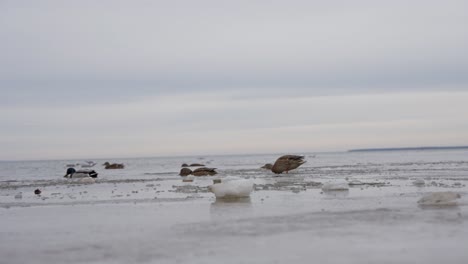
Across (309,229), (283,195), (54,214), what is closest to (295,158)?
(283,195)

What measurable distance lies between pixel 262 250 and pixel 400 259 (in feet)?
7.12

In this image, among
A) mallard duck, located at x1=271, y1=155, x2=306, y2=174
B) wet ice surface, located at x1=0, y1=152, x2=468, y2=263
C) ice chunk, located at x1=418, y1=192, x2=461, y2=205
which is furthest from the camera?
mallard duck, located at x1=271, y1=155, x2=306, y2=174

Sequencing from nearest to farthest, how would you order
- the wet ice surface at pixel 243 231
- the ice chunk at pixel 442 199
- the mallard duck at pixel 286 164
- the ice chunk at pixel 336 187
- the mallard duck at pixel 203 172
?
the wet ice surface at pixel 243 231
the ice chunk at pixel 442 199
the ice chunk at pixel 336 187
the mallard duck at pixel 286 164
the mallard duck at pixel 203 172

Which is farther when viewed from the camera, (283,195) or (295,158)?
(295,158)

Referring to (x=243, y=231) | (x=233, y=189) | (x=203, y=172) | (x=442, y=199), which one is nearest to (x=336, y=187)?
(x=233, y=189)

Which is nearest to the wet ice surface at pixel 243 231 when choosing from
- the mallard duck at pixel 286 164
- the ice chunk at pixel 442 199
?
the ice chunk at pixel 442 199

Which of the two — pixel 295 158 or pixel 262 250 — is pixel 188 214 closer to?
pixel 262 250

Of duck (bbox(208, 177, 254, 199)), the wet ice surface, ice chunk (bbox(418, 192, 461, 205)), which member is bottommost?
the wet ice surface

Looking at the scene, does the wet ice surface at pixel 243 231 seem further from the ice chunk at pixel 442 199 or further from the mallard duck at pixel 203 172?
the mallard duck at pixel 203 172

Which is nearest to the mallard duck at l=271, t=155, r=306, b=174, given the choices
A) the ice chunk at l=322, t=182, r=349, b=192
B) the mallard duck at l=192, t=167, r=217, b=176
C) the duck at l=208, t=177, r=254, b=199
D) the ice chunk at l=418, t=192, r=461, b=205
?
the mallard duck at l=192, t=167, r=217, b=176

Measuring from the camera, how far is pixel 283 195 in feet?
67.4

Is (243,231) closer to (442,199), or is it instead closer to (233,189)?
(442,199)

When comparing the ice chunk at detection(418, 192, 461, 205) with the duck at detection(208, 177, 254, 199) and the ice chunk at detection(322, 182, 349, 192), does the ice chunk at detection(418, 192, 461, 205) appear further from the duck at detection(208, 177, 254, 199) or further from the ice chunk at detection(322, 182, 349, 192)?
the ice chunk at detection(322, 182, 349, 192)

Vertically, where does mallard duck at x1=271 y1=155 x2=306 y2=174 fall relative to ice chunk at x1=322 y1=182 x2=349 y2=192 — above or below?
above
